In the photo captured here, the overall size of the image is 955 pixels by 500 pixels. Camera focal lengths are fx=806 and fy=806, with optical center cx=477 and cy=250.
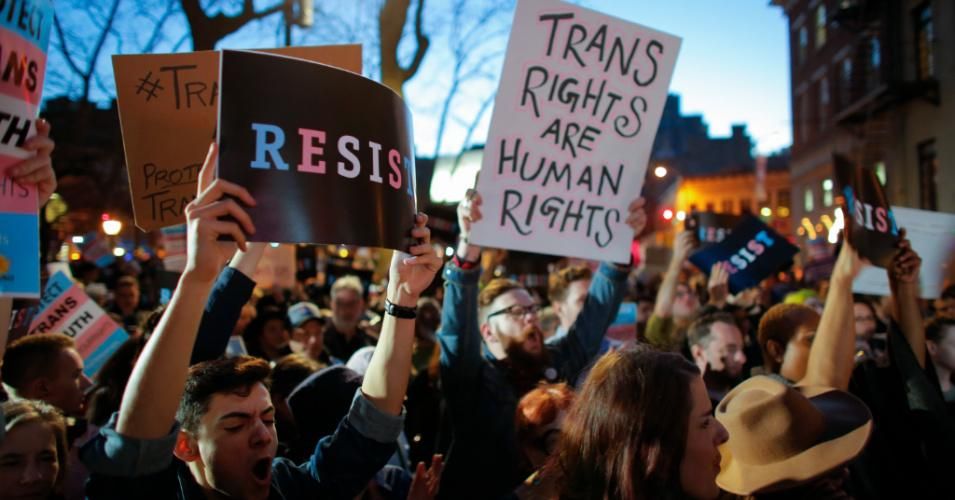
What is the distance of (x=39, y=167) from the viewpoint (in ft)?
6.63

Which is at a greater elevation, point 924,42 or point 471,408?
point 924,42

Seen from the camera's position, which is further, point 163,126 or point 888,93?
point 888,93

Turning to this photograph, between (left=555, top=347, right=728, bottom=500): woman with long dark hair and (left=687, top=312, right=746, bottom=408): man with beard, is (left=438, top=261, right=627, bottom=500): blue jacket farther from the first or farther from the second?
(left=555, top=347, right=728, bottom=500): woman with long dark hair

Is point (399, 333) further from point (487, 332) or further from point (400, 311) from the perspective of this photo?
point (487, 332)

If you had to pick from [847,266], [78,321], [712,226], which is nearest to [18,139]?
[847,266]

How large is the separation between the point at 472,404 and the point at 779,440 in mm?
1557

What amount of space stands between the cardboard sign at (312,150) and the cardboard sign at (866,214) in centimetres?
240

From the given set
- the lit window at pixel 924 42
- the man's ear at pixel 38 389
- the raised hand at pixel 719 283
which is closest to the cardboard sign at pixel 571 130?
the man's ear at pixel 38 389

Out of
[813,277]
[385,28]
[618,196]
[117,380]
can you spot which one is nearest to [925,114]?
[813,277]

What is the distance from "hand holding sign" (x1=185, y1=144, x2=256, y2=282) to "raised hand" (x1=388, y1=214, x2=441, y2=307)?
0.68 meters

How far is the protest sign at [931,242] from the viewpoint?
5.12 meters

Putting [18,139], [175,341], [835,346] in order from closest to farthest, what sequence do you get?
[175,341], [18,139], [835,346]

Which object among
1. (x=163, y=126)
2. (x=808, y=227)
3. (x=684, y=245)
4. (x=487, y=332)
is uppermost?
(x=808, y=227)

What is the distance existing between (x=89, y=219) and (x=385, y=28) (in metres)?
19.3
